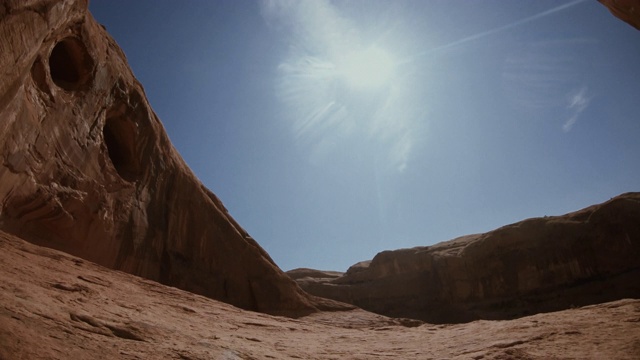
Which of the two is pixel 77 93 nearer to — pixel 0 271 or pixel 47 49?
pixel 47 49

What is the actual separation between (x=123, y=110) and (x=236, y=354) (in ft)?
53.2

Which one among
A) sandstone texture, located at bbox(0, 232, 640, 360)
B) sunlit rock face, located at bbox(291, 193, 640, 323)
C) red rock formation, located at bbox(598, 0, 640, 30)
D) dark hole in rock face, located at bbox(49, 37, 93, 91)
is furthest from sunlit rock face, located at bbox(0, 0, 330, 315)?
sunlit rock face, located at bbox(291, 193, 640, 323)

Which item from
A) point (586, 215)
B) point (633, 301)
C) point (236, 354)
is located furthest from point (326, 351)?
point (586, 215)

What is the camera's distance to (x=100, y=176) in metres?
15.7

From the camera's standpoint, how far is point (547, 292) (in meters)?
38.8

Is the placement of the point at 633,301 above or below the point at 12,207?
below

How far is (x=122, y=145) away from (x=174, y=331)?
15.5 metres

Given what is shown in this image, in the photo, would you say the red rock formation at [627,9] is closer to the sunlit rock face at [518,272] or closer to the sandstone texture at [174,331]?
the sandstone texture at [174,331]

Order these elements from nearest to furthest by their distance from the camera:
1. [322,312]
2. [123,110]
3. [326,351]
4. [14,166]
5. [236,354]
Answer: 1. [236,354]
2. [326,351]
3. [14,166]
4. [123,110]
5. [322,312]

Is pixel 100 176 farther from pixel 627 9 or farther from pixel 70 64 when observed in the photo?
pixel 627 9

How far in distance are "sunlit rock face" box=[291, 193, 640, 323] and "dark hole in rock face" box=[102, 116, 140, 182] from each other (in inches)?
1328

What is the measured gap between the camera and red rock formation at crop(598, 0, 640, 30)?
28.8ft

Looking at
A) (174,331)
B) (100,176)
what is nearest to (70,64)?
(100,176)

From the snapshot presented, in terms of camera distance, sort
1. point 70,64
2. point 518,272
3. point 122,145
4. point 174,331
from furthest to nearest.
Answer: point 518,272 → point 122,145 → point 70,64 → point 174,331
